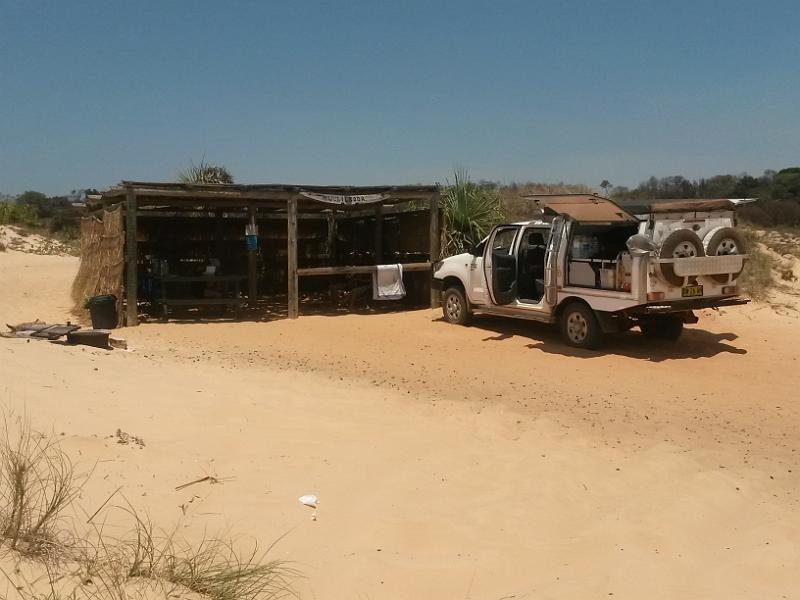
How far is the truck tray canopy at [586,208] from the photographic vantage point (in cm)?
1047

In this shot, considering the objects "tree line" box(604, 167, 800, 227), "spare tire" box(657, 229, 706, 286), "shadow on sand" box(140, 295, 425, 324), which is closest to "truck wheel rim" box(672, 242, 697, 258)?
"spare tire" box(657, 229, 706, 286)

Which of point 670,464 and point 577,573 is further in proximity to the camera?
point 670,464

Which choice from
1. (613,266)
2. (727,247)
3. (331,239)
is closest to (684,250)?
(727,247)

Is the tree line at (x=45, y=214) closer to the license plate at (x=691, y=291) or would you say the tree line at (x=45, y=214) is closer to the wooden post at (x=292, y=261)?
the wooden post at (x=292, y=261)

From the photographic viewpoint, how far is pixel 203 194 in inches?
572

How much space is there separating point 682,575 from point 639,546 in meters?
0.39

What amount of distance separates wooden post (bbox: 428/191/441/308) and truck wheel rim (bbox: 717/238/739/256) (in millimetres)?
6700

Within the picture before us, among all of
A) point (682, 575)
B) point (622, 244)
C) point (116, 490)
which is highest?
point (622, 244)

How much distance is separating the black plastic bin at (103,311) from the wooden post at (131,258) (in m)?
0.30

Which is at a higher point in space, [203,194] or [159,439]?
[203,194]

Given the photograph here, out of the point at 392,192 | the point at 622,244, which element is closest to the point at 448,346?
the point at 622,244

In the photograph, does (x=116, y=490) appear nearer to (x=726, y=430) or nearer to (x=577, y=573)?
(x=577, y=573)

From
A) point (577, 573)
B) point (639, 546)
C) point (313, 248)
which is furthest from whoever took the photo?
point (313, 248)

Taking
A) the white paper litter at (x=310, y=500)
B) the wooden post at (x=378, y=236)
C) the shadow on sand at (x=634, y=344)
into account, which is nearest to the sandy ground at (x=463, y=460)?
the white paper litter at (x=310, y=500)
